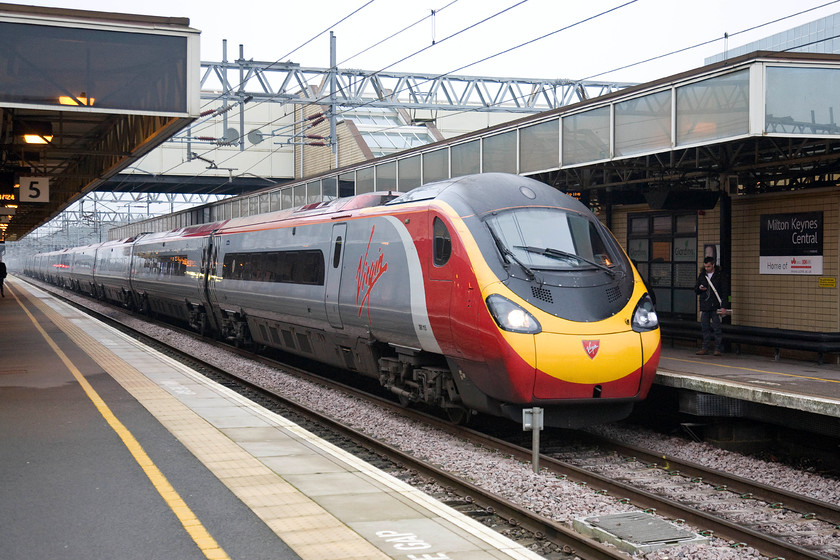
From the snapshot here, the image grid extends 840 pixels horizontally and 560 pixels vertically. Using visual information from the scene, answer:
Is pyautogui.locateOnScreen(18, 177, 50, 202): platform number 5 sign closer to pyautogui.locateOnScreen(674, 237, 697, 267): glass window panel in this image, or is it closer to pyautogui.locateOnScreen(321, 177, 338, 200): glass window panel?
pyautogui.locateOnScreen(321, 177, 338, 200): glass window panel

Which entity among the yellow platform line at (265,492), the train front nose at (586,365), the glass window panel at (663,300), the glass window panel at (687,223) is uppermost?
the glass window panel at (687,223)

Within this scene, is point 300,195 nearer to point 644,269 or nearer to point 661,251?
point 644,269

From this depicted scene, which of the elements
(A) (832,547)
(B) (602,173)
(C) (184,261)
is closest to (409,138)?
(C) (184,261)

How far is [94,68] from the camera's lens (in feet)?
36.6

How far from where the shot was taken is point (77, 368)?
15.0 meters

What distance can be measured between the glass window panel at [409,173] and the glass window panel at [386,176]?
0.36m

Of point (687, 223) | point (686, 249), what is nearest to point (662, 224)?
point (687, 223)

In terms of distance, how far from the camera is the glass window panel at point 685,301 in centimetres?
1512

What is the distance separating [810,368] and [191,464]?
8.57 m

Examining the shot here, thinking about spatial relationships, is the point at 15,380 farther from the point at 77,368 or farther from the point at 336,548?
the point at 336,548

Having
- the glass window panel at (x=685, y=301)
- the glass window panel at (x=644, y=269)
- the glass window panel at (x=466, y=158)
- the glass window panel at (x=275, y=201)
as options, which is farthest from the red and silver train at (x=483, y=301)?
the glass window panel at (x=275, y=201)

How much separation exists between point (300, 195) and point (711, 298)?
16.7 metres

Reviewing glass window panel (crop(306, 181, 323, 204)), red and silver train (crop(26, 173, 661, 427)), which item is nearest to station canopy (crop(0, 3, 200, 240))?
red and silver train (crop(26, 173, 661, 427))

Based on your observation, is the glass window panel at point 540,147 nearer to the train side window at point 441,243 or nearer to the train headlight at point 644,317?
the train side window at point 441,243
